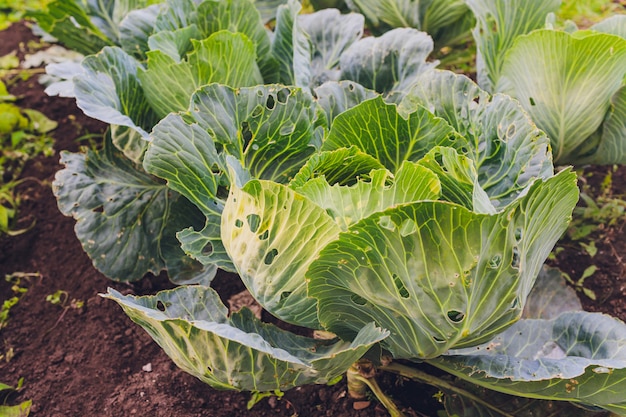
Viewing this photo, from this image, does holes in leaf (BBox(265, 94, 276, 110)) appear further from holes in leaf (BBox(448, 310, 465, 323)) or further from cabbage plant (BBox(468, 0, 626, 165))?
cabbage plant (BBox(468, 0, 626, 165))

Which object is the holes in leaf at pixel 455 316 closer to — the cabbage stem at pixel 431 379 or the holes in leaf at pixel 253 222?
the cabbage stem at pixel 431 379

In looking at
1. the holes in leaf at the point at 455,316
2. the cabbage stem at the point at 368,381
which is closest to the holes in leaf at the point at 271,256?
the holes in leaf at the point at 455,316

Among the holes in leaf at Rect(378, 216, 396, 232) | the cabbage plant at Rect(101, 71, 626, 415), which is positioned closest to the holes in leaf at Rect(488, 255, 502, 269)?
the cabbage plant at Rect(101, 71, 626, 415)

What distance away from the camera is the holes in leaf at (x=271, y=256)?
1.69 metres

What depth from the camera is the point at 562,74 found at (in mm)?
2373

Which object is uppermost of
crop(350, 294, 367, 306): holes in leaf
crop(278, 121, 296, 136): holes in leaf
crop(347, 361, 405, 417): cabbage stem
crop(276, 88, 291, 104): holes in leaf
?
crop(276, 88, 291, 104): holes in leaf

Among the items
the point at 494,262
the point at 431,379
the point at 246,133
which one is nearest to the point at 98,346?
the point at 246,133

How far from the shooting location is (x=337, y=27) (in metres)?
2.87

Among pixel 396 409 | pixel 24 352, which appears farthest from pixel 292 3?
pixel 24 352

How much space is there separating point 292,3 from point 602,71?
1.27 meters

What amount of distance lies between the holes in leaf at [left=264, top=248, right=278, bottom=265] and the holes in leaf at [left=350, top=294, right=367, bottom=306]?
0.82 ft

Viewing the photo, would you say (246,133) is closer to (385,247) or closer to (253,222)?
(253,222)

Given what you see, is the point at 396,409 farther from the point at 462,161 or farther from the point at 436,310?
the point at 462,161

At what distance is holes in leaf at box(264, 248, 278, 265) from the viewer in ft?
5.56
